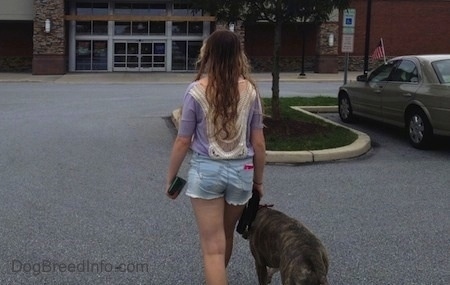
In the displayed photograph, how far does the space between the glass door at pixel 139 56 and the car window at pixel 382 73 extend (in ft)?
94.1

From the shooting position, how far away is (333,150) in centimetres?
906

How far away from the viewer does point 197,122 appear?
3383mm

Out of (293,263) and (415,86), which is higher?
(415,86)

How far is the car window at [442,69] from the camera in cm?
956

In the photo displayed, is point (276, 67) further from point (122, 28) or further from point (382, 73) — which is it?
point (122, 28)

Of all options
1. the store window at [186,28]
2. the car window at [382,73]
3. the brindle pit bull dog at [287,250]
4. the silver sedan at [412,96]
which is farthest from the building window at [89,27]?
the brindle pit bull dog at [287,250]

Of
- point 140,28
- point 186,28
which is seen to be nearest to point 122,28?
point 140,28

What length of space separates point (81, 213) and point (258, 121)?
10.3 ft

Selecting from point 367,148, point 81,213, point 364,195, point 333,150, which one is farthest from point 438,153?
point 81,213

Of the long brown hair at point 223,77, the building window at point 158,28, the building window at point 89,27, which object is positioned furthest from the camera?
the building window at point 158,28

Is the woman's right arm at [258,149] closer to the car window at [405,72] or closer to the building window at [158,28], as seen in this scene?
the car window at [405,72]

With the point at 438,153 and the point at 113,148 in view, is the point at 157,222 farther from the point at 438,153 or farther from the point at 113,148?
the point at 438,153

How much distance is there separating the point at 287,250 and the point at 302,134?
7107 millimetres

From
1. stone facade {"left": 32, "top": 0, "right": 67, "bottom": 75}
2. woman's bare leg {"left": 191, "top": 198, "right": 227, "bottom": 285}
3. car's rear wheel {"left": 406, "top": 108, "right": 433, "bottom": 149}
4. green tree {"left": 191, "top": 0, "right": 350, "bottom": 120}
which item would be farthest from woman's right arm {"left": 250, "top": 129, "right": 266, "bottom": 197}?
stone facade {"left": 32, "top": 0, "right": 67, "bottom": 75}
